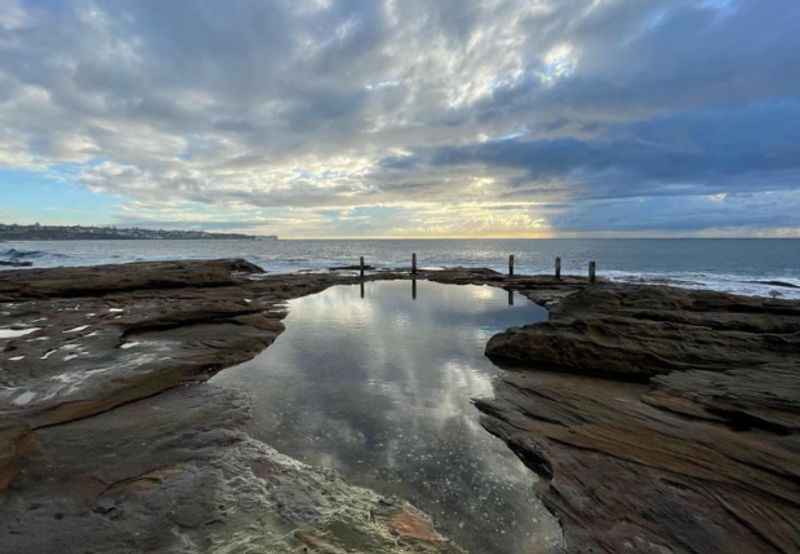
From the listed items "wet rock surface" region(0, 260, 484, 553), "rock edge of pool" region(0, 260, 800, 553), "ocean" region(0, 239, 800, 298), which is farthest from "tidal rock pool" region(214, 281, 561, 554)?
"ocean" region(0, 239, 800, 298)

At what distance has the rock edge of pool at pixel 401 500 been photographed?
3926 millimetres

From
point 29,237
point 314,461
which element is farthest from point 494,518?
point 29,237

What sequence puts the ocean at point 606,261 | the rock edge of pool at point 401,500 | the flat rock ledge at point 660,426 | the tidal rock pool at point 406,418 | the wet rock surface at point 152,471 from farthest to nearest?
the ocean at point 606,261 < the tidal rock pool at point 406,418 < the flat rock ledge at point 660,426 < the rock edge of pool at point 401,500 < the wet rock surface at point 152,471

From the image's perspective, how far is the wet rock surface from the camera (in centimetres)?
380

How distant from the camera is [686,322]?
432 inches

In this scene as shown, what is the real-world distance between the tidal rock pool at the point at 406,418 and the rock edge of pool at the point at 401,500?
0.96ft

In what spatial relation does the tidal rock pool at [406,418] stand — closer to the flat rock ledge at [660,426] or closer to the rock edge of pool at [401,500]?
the rock edge of pool at [401,500]

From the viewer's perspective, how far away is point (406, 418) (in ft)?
22.2

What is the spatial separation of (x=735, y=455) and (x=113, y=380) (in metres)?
10.1

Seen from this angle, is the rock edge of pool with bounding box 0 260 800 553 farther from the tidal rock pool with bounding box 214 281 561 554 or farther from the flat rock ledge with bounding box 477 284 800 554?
the tidal rock pool with bounding box 214 281 561 554

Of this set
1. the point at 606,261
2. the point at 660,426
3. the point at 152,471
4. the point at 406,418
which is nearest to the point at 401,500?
the point at 406,418

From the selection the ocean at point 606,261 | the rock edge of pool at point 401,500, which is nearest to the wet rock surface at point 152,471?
the rock edge of pool at point 401,500

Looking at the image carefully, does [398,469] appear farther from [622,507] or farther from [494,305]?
[494,305]

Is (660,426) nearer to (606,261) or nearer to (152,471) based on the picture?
(152,471)
